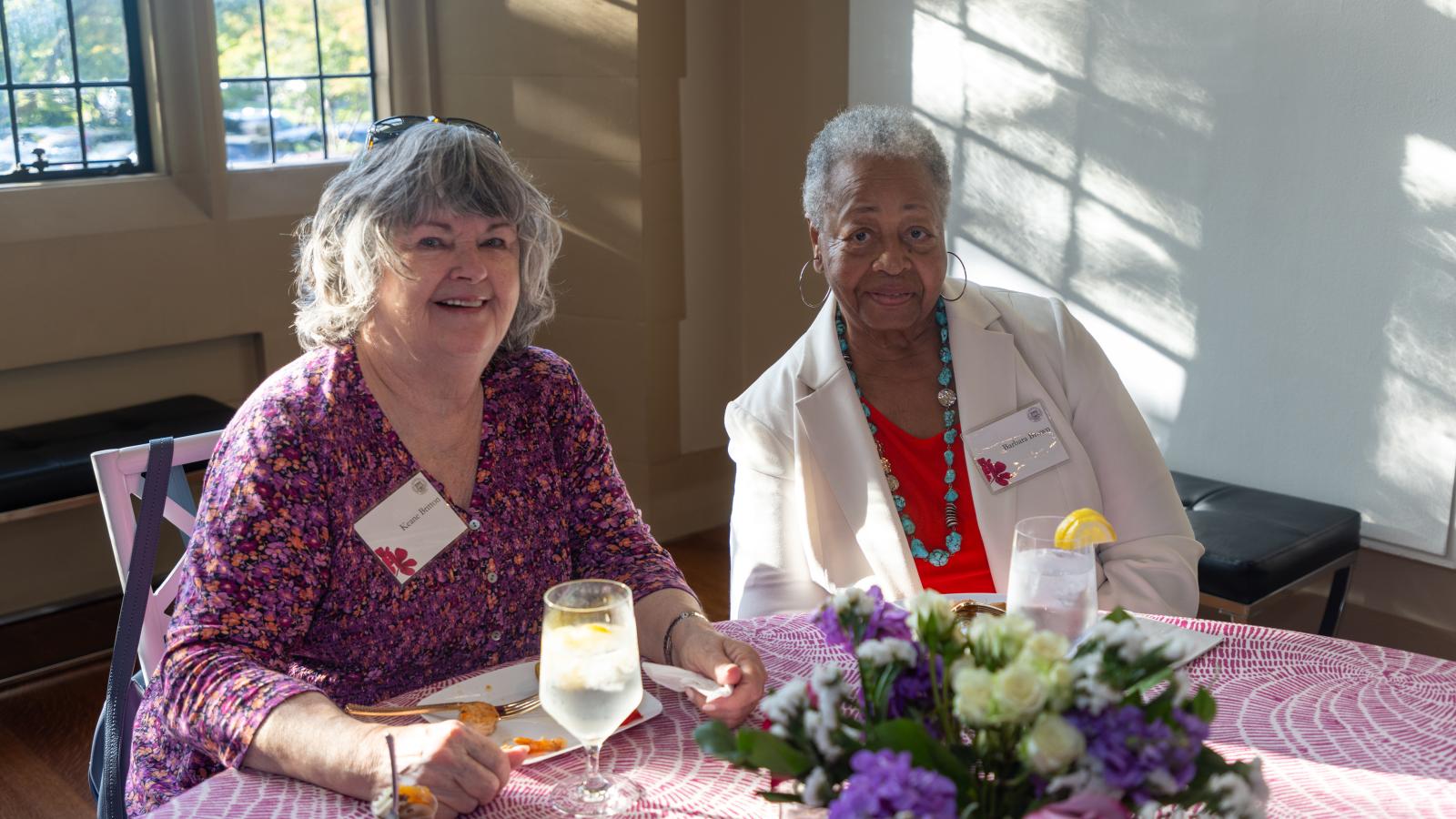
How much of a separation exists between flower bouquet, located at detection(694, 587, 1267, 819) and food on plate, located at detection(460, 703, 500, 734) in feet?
1.85

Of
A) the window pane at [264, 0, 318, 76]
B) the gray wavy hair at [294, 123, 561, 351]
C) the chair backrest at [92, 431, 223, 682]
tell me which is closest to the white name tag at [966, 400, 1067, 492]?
the gray wavy hair at [294, 123, 561, 351]

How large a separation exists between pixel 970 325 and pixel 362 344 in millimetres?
1058

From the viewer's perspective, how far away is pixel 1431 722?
1.42 m

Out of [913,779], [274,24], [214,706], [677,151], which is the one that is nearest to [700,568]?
[677,151]

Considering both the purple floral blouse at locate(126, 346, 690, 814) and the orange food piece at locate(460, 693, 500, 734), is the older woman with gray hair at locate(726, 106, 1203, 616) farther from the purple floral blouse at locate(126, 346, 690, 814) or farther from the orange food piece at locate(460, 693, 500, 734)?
the orange food piece at locate(460, 693, 500, 734)

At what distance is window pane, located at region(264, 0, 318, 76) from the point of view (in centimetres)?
475

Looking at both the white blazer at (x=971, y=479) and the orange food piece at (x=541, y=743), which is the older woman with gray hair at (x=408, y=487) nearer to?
the orange food piece at (x=541, y=743)

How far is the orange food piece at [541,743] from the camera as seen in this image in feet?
4.52

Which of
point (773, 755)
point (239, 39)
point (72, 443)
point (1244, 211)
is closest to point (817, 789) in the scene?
point (773, 755)

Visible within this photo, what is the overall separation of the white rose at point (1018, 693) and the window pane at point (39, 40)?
4284mm

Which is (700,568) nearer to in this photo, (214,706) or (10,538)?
(10,538)

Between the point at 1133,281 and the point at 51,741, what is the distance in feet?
10.2

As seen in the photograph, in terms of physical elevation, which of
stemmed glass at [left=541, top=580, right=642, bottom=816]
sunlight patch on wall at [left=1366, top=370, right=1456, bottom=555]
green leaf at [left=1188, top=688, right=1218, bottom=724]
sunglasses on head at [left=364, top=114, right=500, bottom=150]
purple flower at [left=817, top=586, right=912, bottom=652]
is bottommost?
sunlight patch on wall at [left=1366, top=370, right=1456, bottom=555]

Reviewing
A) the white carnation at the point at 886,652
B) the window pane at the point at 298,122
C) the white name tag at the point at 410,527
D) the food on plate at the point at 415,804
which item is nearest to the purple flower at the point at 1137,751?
the white carnation at the point at 886,652
